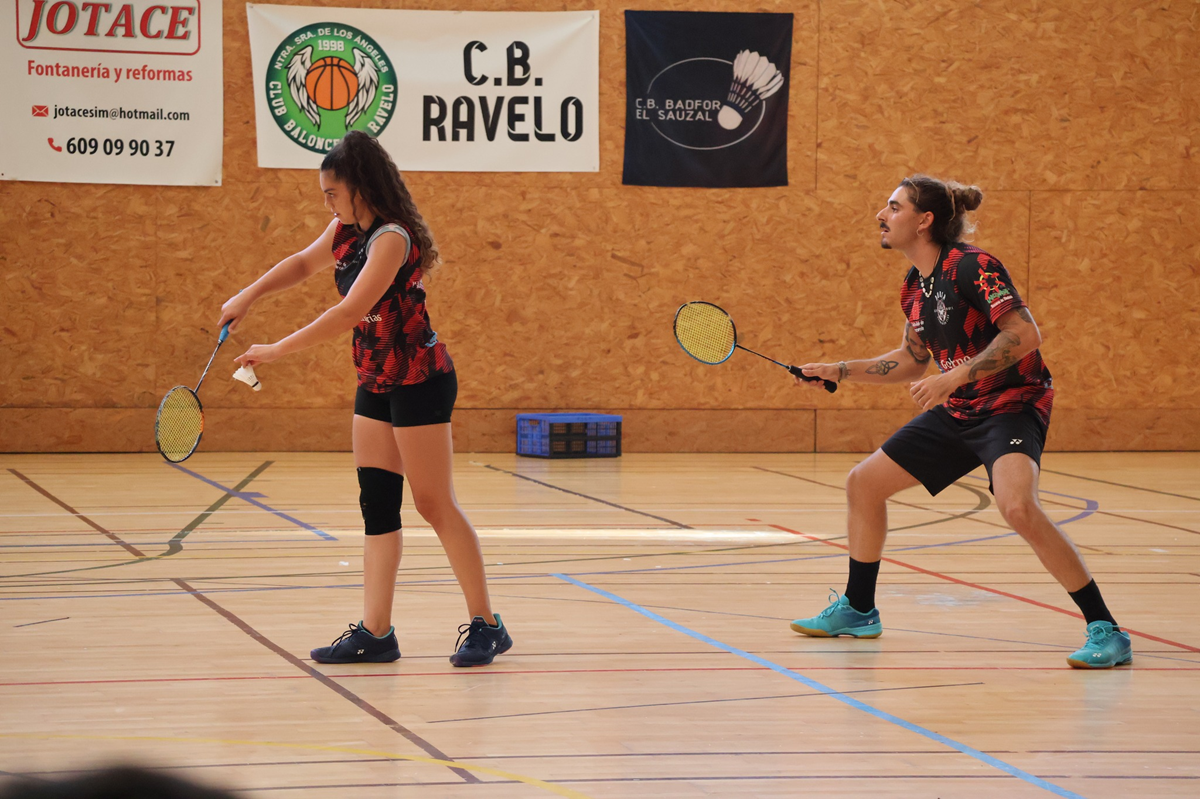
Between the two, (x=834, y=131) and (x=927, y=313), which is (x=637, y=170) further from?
(x=927, y=313)

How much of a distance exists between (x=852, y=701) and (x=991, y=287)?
1.39 meters

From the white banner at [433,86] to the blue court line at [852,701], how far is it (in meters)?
6.61

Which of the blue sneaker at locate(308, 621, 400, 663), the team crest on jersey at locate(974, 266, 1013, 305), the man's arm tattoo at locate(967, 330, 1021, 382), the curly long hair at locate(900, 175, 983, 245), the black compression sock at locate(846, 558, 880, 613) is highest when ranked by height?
the curly long hair at locate(900, 175, 983, 245)

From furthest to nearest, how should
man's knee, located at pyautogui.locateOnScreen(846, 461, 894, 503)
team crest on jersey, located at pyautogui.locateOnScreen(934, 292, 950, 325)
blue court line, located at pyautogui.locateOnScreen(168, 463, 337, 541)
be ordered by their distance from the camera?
blue court line, located at pyautogui.locateOnScreen(168, 463, 337, 541), man's knee, located at pyautogui.locateOnScreen(846, 461, 894, 503), team crest on jersey, located at pyautogui.locateOnScreen(934, 292, 950, 325)

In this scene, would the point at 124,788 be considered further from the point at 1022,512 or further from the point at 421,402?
the point at 1022,512

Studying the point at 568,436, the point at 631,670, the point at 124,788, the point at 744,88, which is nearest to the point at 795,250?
the point at 744,88

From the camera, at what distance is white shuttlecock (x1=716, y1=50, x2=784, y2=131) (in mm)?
11391

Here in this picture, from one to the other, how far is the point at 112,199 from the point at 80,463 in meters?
2.29

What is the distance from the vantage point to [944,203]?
4.33 meters

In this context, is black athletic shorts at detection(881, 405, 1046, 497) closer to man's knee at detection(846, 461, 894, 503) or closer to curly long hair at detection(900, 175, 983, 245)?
man's knee at detection(846, 461, 894, 503)

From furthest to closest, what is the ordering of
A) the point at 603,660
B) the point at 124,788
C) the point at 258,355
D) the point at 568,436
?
1. the point at 568,436
2. the point at 603,660
3. the point at 258,355
4. the point at 124,788

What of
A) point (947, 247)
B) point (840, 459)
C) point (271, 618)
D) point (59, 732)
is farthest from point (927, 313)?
point (840, 459)

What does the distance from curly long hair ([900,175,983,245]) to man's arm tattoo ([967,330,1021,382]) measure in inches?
19.6

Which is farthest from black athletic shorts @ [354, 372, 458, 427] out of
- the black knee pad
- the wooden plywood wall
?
the wooden plywood wall
